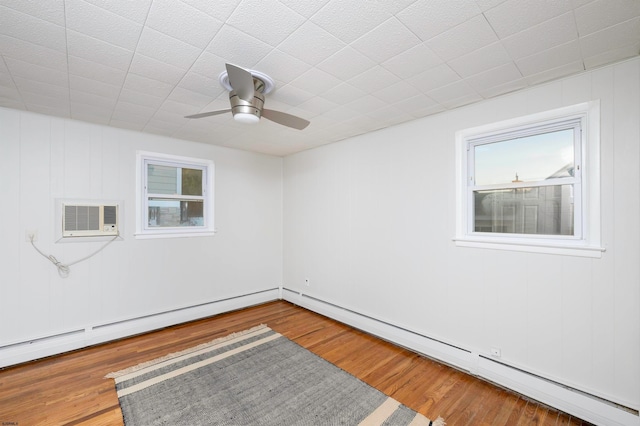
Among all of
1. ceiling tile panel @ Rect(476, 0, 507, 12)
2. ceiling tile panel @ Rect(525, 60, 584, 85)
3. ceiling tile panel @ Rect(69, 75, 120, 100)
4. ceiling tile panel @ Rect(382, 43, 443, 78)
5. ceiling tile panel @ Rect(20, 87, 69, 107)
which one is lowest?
ceiling tile panel @ Rect(20, 87, 69, 107)

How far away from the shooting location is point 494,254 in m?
2.42

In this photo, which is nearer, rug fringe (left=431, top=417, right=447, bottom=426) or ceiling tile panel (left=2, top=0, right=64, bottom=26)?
ceiling tile panel (left=2, top=0, right=64, bottom=26)

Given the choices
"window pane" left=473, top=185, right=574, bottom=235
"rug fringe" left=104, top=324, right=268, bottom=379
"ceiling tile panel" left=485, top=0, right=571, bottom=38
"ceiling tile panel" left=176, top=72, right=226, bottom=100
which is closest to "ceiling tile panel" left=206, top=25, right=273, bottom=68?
"ceiling tile panel" left=176, top=72, right=226, bottom=100

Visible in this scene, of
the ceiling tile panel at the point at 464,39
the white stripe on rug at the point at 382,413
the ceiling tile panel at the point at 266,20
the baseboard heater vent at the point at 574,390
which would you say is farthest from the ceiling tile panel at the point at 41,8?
the baseboard heater vent at the point at 574,390

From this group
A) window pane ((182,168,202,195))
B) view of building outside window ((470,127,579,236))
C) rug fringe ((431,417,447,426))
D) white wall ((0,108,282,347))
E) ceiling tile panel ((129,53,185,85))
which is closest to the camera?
ceiling tile panel ((129,53,185,85))

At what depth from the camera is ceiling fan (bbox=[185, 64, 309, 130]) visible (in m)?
1.72

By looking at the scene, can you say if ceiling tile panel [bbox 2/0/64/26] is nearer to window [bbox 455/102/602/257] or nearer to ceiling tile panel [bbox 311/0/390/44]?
ceiling tile panel [bbox 311/0/390/44]

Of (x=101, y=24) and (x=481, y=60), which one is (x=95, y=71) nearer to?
(x=101, y=24)

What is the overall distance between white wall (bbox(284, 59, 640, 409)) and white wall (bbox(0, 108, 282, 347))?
118 centimetres

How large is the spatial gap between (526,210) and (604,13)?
4.62ft

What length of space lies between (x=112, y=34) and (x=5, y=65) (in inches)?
39.1

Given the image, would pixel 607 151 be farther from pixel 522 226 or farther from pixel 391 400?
pixel 391 400

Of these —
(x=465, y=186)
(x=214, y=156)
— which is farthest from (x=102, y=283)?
(x=465, y=186)

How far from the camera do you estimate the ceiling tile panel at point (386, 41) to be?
152 cm
